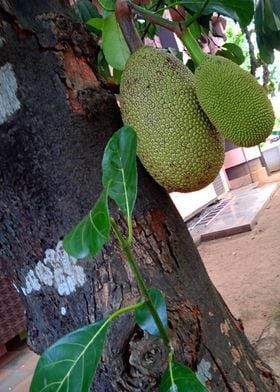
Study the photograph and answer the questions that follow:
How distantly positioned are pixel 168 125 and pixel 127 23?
0.57 feet

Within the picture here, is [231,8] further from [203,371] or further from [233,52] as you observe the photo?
[203,371]

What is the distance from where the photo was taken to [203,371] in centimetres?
47

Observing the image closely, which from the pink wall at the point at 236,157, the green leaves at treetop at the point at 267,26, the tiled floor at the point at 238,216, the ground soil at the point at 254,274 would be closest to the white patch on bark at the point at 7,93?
the green leaves at treetop at the point at 267,26

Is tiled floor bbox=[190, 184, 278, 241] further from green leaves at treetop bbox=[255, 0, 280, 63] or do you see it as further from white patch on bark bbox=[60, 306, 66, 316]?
white patch on bark bbox=[60, 306, 66, 316]

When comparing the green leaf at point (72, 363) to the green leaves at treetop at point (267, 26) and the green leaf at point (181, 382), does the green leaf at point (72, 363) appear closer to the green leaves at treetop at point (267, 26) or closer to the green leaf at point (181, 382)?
the green leaf at point (181, 382)

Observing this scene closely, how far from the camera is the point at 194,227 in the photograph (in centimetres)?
376

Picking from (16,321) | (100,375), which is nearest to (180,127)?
(100,375)

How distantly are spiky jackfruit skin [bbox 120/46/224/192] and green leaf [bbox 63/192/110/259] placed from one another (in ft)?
0.71

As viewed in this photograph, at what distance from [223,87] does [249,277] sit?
1922 millimetres

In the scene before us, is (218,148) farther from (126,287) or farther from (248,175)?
(248,175)

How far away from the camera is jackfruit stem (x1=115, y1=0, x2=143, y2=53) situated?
0.62 m

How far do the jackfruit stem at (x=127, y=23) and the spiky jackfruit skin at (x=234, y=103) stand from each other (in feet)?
0.39

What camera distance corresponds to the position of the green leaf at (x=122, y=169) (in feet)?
1.24

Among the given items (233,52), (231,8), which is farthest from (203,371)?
(233,52)
